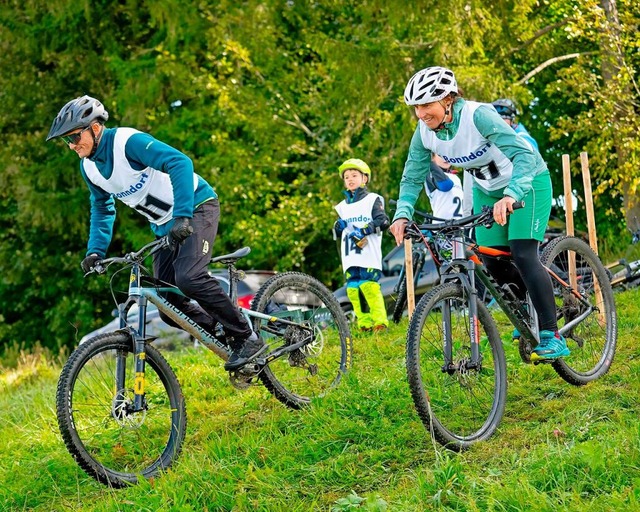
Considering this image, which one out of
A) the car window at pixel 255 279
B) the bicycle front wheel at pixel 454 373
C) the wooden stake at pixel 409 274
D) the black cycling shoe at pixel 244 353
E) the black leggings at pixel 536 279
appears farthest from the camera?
the car window at pixel 255 279

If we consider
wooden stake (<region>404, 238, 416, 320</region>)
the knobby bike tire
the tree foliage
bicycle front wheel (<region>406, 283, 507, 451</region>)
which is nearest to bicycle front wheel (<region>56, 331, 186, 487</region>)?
bicycle front wheel (<region>406, 283, 507, 451</region>)

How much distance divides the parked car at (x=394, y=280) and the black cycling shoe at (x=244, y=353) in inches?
221

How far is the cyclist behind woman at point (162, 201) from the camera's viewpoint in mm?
5699

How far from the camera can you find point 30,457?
6773 millimetres

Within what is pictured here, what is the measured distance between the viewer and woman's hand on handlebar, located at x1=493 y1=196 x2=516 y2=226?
202 inches

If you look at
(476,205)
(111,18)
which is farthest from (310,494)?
(111,18)

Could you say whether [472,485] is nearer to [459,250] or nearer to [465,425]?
[465,425]

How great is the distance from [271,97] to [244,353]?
14.8 m

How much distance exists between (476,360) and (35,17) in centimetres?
2169

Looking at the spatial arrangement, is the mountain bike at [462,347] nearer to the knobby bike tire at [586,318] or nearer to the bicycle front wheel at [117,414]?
the knobby bike tire at [586,318]

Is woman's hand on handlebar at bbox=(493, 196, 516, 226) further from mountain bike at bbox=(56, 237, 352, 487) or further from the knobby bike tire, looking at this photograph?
mountain bike at bbox=(56, 237, 352, 487)

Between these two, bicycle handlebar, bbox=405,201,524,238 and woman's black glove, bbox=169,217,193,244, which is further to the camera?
woman's black glove, bbox=169,217,193,244

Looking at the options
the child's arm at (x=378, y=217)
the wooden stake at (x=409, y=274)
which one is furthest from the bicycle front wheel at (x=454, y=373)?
the child's arm at (x=378, y=217)

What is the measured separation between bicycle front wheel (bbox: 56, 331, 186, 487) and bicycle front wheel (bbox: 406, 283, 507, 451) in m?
1.54
